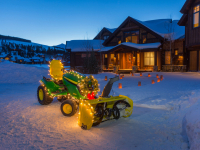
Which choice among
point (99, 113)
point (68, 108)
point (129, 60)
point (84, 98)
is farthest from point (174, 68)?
point (99, 113)

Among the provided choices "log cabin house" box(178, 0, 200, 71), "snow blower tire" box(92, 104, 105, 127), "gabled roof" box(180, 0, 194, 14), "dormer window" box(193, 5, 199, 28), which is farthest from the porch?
"snow blower tire" box(92, 104, 105, 127)

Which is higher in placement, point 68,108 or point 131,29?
point 131,29

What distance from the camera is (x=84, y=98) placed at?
18.0ft

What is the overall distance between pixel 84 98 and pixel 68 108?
63 centimetres

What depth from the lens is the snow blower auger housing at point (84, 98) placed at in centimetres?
435

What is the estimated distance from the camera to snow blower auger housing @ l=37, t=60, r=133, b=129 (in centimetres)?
435

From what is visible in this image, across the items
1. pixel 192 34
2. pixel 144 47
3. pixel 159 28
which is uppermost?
pixel 159 28

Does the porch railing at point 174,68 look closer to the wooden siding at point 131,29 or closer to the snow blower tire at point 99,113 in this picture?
the wooden siding at point 131,29

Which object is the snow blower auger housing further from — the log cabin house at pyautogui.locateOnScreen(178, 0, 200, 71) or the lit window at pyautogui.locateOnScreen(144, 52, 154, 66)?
the lit window at pyautogui.locateOnScreen(144, 52, 154, 66)

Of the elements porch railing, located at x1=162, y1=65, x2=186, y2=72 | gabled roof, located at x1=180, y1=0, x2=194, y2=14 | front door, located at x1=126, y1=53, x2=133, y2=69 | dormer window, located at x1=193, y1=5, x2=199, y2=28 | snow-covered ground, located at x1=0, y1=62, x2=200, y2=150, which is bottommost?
snow-covered ground, located at x1=0, y1=62, x2=200, y2=150

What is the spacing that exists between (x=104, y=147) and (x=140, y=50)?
1935 centimetres

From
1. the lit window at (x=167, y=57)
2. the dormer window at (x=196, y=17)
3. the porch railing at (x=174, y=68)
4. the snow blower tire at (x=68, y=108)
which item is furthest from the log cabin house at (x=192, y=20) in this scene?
the snow blower tire at (x=68, y=108)

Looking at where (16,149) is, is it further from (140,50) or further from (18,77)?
(140,50)

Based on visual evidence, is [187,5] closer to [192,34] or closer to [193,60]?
[192,34]
